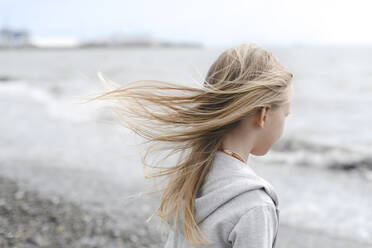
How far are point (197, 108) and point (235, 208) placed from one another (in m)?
0.53

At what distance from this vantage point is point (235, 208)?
4.84 ft

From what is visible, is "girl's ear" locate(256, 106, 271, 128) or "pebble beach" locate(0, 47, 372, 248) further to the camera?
"pebble beach" locate(0, 47, 372, 248)

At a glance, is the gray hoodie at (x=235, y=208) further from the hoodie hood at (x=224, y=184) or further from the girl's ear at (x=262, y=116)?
the girl's ear at (x=262, y=116)

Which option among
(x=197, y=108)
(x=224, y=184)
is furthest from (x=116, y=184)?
(x=224, y=184)

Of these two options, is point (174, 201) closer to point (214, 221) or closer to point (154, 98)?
point (214, 221)

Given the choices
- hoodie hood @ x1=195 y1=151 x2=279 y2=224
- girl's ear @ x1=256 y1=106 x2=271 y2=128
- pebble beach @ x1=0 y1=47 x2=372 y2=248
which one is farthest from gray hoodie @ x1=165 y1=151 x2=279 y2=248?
pebble beach @ x1=0 y1=47 x2=372 y2=248

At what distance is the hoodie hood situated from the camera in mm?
1505

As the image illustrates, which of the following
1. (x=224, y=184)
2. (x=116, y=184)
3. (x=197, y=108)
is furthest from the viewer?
(x=116, y=184)

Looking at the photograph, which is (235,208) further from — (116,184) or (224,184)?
(116,184)

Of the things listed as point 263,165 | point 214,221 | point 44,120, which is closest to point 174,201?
point 214,221

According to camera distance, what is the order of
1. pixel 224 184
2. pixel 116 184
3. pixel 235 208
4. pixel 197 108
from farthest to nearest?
1. pixel 116 184
2. pixel 197 108
3. pixel 224 184
4. pixel 235 208

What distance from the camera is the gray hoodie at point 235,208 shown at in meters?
1.40

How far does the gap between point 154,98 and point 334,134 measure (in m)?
11.9

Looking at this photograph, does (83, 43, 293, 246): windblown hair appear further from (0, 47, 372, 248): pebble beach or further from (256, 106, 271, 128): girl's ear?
(0, 47, 372, 248): pebble beach
